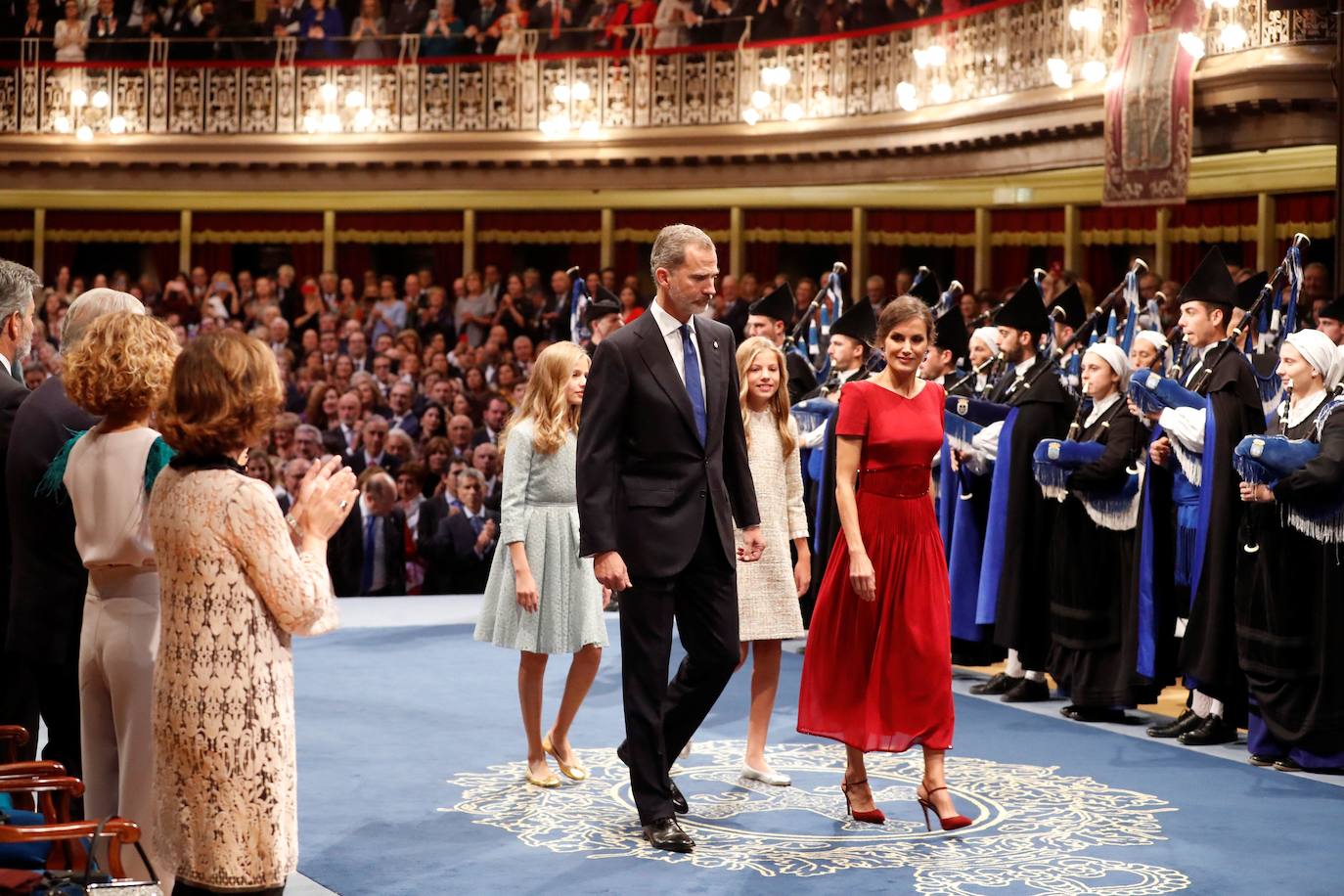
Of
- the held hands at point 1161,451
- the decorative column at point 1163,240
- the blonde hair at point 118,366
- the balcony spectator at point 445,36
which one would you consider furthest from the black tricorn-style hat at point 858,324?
the balcony spectator at point 445,36

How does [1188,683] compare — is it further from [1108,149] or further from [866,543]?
[1108,149]

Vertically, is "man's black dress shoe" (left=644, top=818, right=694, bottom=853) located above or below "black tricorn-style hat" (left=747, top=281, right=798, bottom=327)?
below

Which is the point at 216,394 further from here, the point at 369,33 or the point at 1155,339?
the point at 369,33

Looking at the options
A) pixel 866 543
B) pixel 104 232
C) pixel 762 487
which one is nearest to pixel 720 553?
pixel 866 543

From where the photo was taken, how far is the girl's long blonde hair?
6.09 meters

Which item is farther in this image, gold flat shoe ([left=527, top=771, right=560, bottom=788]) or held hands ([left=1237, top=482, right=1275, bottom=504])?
held hands ([left=1237, top=482, right=1275, bottom=504])

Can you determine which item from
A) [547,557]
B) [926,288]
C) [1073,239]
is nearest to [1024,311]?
[926,288]

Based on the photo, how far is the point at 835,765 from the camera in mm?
6113

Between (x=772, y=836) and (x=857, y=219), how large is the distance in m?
14.3

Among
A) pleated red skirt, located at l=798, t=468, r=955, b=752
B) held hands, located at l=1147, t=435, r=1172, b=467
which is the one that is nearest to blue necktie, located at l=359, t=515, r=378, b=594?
held hands, located at l=1147, t=435, r=1172, b=467

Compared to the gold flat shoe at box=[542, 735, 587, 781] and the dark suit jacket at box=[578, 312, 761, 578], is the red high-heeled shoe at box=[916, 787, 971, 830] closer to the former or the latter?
the dark suit jacket at box=[578, 312, 761, 578]

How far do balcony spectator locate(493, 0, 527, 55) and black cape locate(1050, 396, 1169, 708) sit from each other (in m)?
12.3

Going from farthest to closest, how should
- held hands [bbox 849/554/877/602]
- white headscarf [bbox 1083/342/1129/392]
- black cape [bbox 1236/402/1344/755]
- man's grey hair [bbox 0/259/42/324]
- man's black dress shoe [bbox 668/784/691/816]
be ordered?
1. white headscarf [bbox 1083/342/1129/392]
2. black cape [bbox 1236/402/1344/755]
3. man's black dress shoe [bbox 668/784/691/816]
4. held hands [bbox 849/554/877/602]
5. man's grey hair [bbox 0/259/42/324]

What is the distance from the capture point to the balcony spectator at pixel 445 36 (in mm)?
18453
